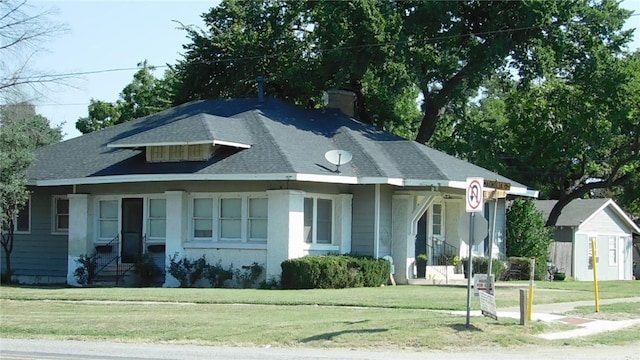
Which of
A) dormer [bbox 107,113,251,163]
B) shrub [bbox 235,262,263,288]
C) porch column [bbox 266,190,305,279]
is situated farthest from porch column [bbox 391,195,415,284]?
dormer [bbox 107,113,251,163]

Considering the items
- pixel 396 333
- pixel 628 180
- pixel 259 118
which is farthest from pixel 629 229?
pixel 396 333

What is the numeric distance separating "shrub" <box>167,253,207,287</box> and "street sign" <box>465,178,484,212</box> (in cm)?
1285

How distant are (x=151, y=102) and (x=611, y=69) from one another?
95.9 feet

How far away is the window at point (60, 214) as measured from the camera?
105 ft

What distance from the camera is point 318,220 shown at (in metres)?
27.9

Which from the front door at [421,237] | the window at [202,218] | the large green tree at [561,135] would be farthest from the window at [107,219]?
the large green tree at [561,135]

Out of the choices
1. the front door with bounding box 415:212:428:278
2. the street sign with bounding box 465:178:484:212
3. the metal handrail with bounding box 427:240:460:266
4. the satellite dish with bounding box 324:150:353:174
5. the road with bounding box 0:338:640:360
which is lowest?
the road with bounding box 0:338:640:360

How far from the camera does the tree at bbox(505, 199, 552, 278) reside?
37062 millimetres

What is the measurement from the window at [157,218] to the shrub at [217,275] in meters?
2.55

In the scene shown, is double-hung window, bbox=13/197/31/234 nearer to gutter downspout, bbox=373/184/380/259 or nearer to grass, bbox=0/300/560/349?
grass, bbox=0/300/560/349

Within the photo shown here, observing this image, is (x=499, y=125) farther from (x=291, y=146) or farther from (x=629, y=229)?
(x=291, y=146)

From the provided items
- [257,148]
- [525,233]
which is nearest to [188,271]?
[257,148]

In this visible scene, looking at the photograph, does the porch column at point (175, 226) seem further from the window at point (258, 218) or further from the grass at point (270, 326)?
the grass at point (270, 326)

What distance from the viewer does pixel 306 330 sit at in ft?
53.5
